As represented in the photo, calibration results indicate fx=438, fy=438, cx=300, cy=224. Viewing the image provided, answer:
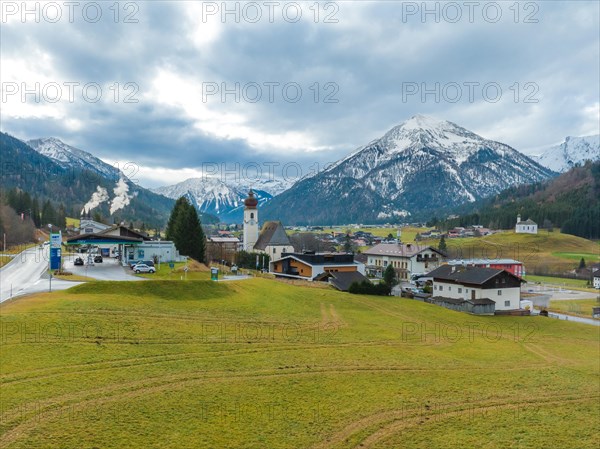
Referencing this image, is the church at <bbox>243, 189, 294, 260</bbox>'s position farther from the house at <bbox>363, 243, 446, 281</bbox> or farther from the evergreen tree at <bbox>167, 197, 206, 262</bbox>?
the evergreen tree at <bbox>167, 197, 206, 262</bbox>

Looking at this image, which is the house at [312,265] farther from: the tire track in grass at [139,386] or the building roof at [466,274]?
the tire track in grass at [139,386]

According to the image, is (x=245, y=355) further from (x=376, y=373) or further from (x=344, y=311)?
(x=344, y=311)

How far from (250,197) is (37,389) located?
89.6 metres

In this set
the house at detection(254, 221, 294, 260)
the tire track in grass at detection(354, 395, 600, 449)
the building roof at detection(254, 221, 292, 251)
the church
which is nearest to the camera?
the tire track in grass at detection(354, 395, 600, 449)

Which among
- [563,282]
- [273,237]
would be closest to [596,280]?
[563,282]

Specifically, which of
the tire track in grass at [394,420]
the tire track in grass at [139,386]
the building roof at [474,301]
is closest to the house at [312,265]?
the building roof at [474,301]

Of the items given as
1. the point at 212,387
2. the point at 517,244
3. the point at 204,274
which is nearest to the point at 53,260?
the point at 204,274

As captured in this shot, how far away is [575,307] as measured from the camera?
6488 cm

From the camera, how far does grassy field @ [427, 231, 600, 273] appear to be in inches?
5379

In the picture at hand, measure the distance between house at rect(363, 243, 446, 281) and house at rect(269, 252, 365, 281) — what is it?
76.5 feet

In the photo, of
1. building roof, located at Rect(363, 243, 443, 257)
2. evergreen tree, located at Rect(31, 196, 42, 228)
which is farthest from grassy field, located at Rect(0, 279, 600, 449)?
evergreen tree, located at Rect(31, 196, 42, 228)

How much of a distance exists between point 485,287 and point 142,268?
41.5 meters

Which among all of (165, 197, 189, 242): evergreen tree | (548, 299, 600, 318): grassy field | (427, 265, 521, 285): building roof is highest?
(165, 197, 189, 242): evergreen tree

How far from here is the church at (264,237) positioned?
9781cm
